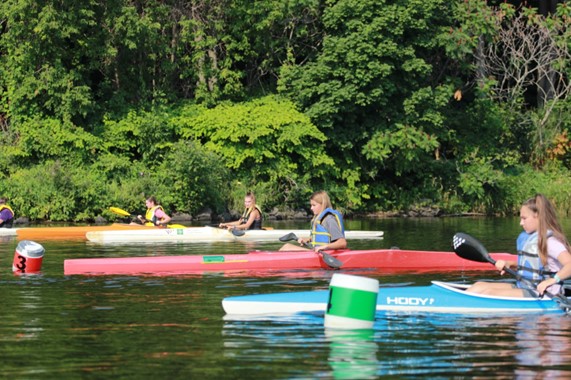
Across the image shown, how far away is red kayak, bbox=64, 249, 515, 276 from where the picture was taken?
15508mm

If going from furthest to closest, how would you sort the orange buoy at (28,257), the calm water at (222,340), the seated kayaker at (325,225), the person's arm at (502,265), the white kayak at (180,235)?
the white kayak at (180,235) → the orange buoy at (28,257) → the seated kayaker at (325,225) → the person's arm at (502,265) → the calm water at (222,340)

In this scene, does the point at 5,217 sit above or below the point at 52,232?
above

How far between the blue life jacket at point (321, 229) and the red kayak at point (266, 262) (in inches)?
8.3

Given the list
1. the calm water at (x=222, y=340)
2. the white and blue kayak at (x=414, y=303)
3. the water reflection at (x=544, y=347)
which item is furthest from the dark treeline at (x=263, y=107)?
the water reflection at (x=544, y=347)

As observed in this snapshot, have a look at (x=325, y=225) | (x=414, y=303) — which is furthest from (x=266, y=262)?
(x=414, y=303)

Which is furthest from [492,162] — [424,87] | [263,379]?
[263,379]

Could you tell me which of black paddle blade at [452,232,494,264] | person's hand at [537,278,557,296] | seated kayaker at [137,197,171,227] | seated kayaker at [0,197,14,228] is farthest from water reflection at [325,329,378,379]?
seated kayaker at [0,197,14,228]

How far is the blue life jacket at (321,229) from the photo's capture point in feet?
50.1

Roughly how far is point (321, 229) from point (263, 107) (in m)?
16.1

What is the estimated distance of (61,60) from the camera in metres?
31.3

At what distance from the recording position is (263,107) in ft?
103

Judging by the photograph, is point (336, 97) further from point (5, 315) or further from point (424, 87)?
point (5, 315)

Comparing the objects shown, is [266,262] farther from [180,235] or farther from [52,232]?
[52,232]

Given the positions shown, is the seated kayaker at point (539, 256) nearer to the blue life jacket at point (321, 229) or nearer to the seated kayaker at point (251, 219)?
the blue life jacket at point (321, 229)
